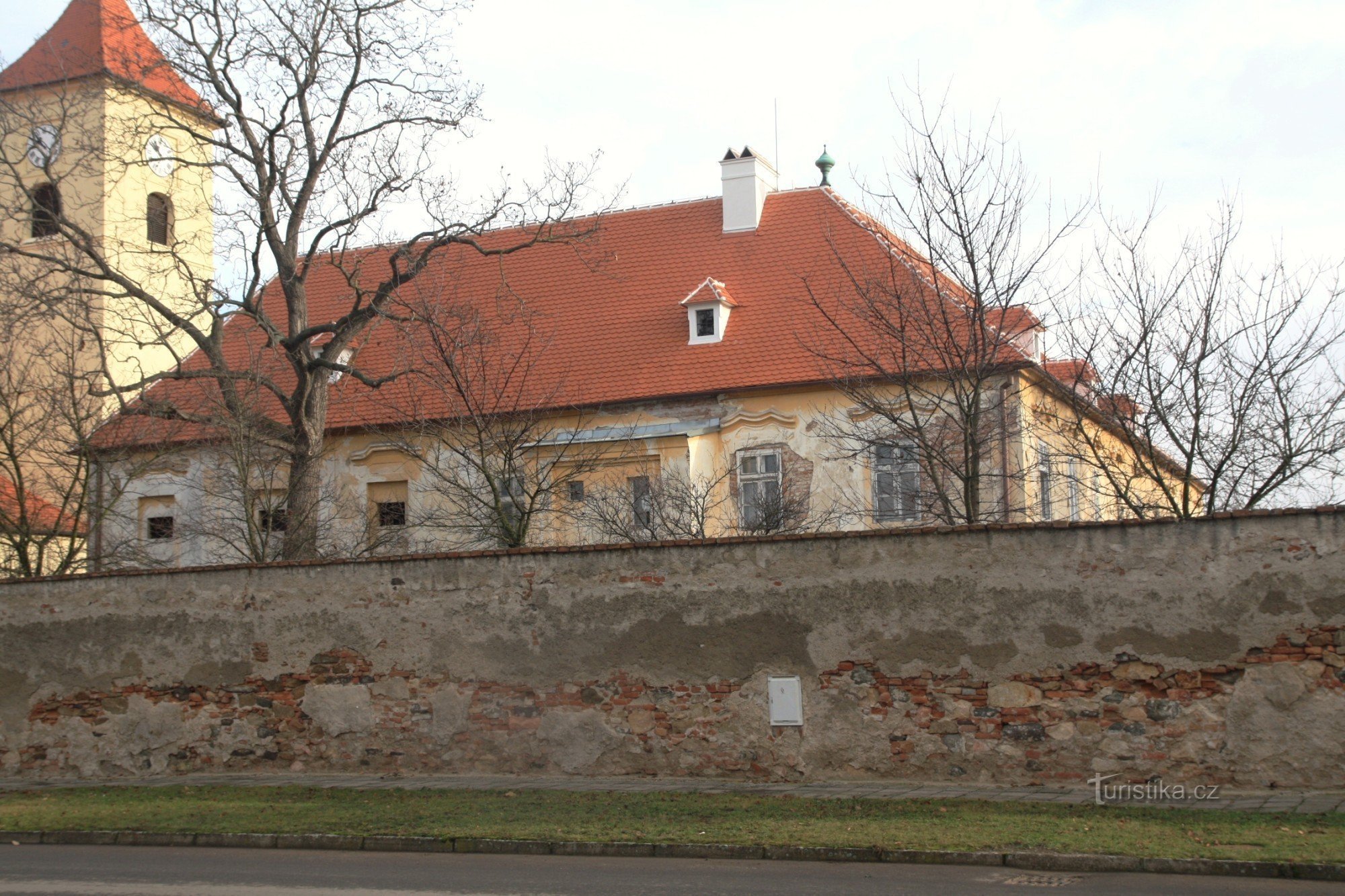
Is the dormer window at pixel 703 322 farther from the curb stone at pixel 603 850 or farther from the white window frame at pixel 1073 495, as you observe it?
the curb stone at pixel 603 850

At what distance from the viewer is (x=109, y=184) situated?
103 ft

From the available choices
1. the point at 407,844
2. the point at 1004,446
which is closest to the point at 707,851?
the point at 407,844

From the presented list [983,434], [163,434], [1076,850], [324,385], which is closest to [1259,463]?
[983,434]

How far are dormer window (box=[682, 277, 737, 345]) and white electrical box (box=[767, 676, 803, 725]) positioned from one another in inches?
528

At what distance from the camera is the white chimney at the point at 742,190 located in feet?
91.1

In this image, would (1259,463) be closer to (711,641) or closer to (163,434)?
(711,641)

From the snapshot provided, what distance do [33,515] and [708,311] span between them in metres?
12.3

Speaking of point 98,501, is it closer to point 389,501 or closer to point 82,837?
point 389,501

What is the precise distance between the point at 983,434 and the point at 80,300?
49.4 feet

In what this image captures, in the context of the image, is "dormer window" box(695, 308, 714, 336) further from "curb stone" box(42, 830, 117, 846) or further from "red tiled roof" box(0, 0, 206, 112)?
"curb stone" box(42, 830, 117, 846)

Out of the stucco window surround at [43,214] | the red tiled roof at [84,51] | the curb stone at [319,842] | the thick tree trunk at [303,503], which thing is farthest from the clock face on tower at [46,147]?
the curb stone at [319,842]

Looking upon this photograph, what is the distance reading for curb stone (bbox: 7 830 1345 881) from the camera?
848 centimetres

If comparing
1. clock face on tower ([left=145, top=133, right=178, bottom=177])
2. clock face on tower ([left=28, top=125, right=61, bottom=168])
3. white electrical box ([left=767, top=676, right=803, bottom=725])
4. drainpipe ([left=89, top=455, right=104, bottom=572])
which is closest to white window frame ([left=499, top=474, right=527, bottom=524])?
white electrical box ([left=767, top=676, right=803, bottom=725])

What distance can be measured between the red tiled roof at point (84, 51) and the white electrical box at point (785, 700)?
19.9 metres
